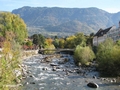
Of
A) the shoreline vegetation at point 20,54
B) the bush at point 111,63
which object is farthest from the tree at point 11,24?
the bush at point 111,63

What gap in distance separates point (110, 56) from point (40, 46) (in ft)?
293

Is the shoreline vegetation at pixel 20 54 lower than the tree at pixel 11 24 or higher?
lower

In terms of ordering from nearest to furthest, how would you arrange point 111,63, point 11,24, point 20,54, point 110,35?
1. point 20,54
2. point 111,63
3. point 11,24
4. point 110,35

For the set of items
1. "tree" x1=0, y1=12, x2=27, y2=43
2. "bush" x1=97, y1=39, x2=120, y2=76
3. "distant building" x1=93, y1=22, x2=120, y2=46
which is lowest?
"bush" x1=97, y1=39, x2=120, y2=76

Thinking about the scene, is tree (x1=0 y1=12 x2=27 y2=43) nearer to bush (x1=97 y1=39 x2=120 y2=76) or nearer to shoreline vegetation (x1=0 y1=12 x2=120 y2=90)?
shoreline vegetation (x1=0 y1=12 x2=120 y2=90)

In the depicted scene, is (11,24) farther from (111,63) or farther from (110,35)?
(111,63)

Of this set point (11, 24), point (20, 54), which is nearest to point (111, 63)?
point (20, 54)

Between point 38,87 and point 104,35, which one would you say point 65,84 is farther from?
point 104,35

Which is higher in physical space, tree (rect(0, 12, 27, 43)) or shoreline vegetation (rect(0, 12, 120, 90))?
tree (rect(0, 12, 27, 43))

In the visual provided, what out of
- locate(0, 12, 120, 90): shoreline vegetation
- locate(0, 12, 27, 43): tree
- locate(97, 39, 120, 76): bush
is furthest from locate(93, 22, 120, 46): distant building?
locate(97, 39, 120, 76): bush

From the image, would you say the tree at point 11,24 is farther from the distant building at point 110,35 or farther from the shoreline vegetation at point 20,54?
the distant building at point 110,35

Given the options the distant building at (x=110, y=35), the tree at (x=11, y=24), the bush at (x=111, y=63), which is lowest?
the bush at (x=111, y=63)

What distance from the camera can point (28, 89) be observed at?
1319 inches

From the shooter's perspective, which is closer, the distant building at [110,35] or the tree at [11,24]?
the tree at [11,24]
